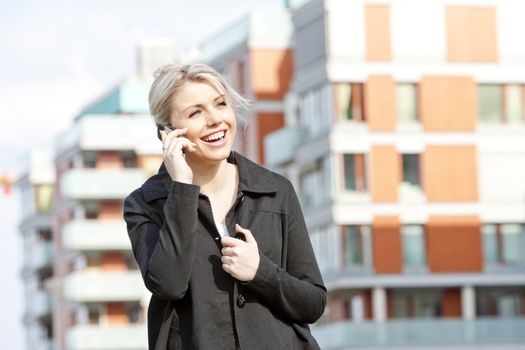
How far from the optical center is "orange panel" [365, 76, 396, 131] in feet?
217

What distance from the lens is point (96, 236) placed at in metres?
89.8

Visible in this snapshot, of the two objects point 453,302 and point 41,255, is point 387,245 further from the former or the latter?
point 41,255

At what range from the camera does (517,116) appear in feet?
217

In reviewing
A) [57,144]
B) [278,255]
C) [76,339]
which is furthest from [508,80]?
[278,255]

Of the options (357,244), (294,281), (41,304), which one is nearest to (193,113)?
(294,281)

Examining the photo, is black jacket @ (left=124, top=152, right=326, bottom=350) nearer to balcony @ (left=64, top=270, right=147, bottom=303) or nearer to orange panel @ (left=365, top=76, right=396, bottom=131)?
orange panel @ (left=365, top=76, right=396, bottom=131)

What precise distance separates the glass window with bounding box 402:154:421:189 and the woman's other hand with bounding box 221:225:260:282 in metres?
60.5

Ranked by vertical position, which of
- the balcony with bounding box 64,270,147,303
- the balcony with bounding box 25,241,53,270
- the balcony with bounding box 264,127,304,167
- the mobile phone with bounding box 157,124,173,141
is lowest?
the mobile phone with bounding box 157,124,173,141

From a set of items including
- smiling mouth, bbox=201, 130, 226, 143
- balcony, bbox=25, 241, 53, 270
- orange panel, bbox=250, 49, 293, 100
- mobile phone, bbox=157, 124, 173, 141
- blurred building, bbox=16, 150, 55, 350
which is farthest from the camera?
blurred building, bbox=16, 150, 55, 350

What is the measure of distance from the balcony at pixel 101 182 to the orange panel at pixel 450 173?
26739mm

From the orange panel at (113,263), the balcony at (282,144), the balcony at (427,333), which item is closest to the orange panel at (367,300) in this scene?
the balcony at (427,333)

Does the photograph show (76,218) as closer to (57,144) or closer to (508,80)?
(57,144)

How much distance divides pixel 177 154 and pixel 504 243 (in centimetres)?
6031

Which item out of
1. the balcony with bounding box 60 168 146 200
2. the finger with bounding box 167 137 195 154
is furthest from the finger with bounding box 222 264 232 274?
the balcony with bounding box 60 168 146 200
